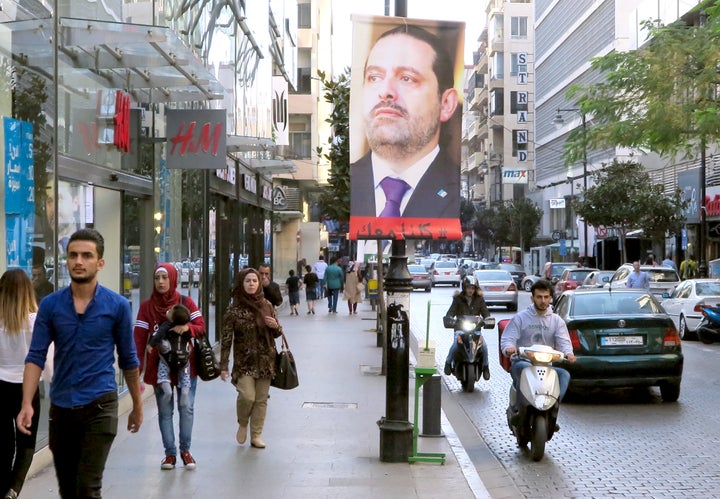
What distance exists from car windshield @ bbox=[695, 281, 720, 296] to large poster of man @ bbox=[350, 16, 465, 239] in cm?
1705

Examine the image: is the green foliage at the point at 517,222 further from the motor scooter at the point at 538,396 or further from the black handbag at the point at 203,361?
the black handbag at the point at 203,361

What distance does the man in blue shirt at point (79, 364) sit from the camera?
5.82m

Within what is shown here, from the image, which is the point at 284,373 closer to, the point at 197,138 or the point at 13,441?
the point at 13,441

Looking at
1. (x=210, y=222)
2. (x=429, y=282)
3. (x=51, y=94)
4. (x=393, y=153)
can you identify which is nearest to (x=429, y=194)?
(x=393, y=153)

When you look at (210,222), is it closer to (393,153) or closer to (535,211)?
(393,153)

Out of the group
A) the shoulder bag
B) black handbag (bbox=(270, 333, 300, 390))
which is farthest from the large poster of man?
the shoulder bag

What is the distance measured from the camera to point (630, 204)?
51.3m

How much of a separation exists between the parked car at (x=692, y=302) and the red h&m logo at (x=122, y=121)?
15129 mm

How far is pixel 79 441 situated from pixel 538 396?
5099 millimetres

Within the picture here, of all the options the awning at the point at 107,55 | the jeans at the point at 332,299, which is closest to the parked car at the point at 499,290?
Result: the jeans at the point at 332,299

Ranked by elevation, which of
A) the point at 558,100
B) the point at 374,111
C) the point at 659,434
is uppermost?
the point at 558,100

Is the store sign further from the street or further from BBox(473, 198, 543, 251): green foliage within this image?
the street

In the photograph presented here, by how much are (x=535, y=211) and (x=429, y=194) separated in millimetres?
75743

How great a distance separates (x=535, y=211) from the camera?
8431 cm
